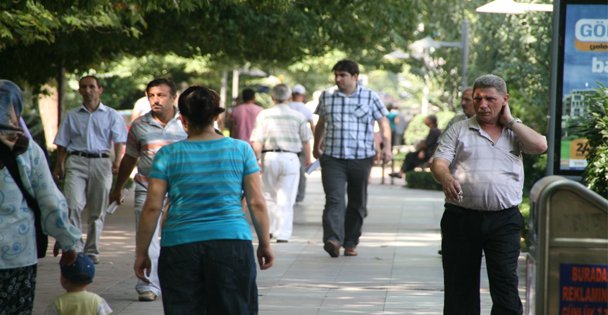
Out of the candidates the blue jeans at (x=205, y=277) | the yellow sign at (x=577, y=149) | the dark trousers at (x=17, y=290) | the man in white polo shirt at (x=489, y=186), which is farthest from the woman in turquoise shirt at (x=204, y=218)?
the yellow sign at (x=577, y=149)

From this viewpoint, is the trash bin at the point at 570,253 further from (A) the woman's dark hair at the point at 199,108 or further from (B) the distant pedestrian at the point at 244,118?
(B) the distant pedestrian at the point at 244,118

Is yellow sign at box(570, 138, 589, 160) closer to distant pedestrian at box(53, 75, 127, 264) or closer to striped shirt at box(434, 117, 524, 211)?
distant pedestrian at box(53, 75, 127, 264)

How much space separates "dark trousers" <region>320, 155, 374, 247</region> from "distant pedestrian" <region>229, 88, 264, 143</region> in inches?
212

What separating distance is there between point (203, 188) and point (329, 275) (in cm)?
573

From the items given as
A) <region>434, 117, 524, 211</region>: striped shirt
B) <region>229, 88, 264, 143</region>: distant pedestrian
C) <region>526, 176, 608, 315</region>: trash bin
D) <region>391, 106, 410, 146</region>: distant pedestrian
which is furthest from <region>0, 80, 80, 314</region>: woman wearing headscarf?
<region>391, 106, 410, 146</region>: distant pedestrian

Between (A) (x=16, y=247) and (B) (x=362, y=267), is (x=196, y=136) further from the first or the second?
(B) (x=362, y=267)

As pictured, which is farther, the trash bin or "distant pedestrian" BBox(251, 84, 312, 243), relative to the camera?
"distant pedestrian" BBox(251, 84, 312, 243)

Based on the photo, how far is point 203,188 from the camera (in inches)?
234

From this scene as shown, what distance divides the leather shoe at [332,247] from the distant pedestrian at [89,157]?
7.53 ft

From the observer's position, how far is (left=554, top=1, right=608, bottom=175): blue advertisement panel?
454 inches

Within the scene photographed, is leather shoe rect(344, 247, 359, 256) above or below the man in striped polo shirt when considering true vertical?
below

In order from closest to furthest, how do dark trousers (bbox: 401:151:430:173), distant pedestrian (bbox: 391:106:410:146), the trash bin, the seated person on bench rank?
the trash bin < the seated person on bench < dark trousers (bbox: 401:151:430:173) < distant pedestrian (bbox: 391:106:410:146)

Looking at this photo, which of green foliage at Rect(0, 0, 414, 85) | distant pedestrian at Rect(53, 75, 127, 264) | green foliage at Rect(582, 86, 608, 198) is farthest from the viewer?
green foliage at Rect(0, 0, 414, 85)

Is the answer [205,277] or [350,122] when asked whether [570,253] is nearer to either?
[205,277]
